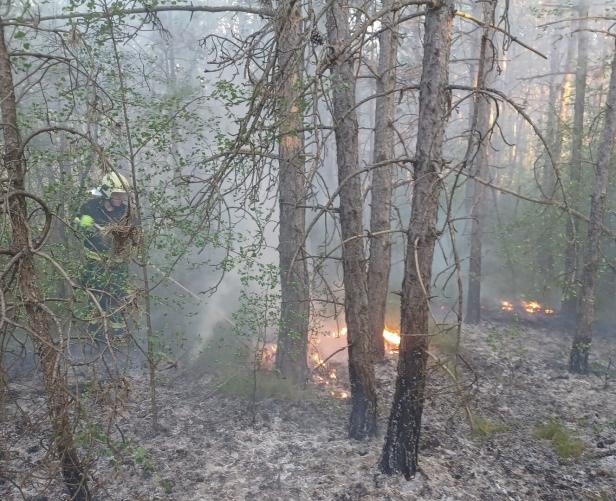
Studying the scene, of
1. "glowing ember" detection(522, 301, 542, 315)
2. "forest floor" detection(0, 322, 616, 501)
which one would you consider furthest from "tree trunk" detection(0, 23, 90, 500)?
"glowing ember" detection(522, 301, 542, 315)

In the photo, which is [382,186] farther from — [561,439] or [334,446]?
[561,439]

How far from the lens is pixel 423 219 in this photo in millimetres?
5191

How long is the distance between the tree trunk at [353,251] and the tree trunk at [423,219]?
1157 mm

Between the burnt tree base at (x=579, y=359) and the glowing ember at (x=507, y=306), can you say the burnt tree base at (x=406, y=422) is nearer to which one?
the burnt tree base at (x=579, y=359)

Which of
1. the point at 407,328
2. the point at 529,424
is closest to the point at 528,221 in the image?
the point at 529,424

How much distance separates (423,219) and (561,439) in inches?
169

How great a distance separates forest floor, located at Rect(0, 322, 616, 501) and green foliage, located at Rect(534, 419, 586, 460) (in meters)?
0.02

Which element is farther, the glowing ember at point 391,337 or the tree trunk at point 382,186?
the glowing ember at point 391,337

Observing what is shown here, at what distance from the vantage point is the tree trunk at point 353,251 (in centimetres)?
622

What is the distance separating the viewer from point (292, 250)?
8688 millimetres

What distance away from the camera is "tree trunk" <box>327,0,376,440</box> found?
6219 mm

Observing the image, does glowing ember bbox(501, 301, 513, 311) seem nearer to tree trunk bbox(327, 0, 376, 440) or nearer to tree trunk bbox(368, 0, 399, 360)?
tree trunk bbox(368, 0, 399, 360)

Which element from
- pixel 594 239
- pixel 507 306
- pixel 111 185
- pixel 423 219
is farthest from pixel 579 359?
pixel 111 185

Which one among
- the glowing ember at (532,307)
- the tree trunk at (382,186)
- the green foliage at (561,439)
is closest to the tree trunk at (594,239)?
the green foliage at (561,439)
